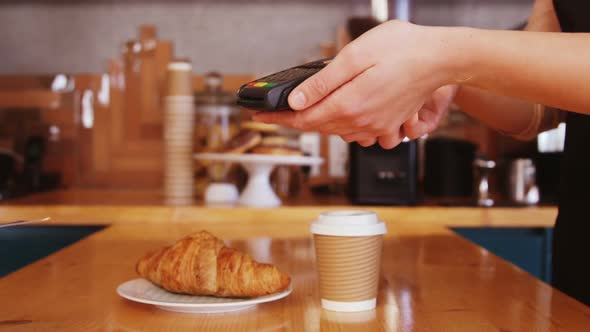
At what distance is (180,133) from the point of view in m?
2.11

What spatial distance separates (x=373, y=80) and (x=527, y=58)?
0.18m

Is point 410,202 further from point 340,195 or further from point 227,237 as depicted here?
point 227,237

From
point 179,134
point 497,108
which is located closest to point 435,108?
point 497,108

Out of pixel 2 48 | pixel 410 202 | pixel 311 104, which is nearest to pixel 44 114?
pixel 2 48

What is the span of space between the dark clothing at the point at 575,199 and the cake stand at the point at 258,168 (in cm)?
97

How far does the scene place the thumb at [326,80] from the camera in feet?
2.61

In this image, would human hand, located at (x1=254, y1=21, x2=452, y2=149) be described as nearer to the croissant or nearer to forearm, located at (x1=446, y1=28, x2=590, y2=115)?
forearm, located at (x1=446, y1=28, x2=590, y2=115)

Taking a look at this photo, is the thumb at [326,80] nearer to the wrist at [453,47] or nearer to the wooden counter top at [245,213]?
the wrist at [453,47]

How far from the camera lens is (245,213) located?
79.1 inches

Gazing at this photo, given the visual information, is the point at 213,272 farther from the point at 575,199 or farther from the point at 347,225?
the point at 575,199

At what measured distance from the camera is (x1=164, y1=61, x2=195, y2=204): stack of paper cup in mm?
2100

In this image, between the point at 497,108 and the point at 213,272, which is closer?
the point at 213,272

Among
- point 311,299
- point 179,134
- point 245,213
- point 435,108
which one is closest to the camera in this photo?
point 311,299

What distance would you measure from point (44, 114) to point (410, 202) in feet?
4.53
